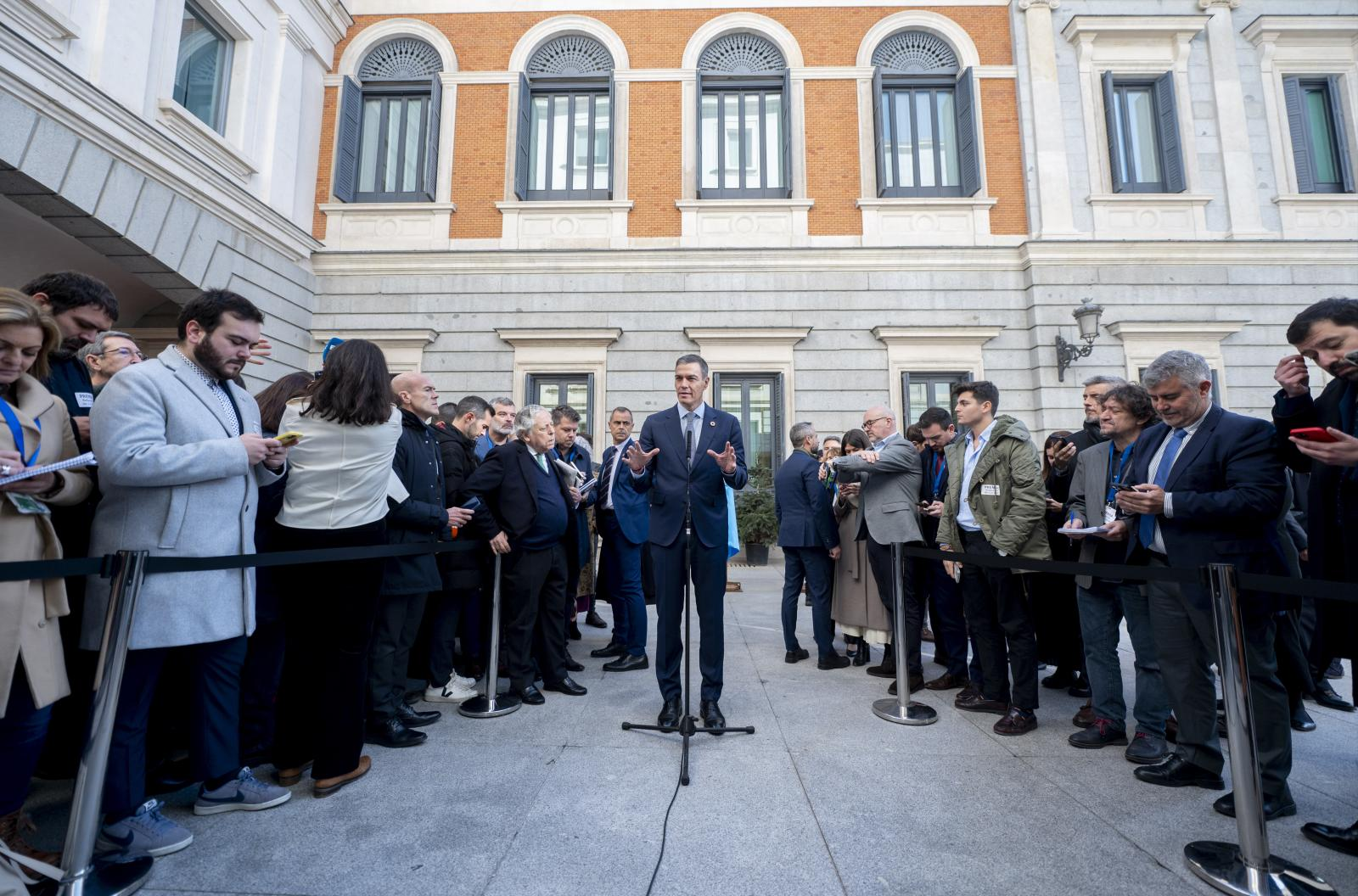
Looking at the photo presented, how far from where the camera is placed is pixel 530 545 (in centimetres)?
427

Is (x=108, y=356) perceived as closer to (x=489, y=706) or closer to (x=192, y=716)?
(x=192, y=716)

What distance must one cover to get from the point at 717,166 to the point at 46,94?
913 cm

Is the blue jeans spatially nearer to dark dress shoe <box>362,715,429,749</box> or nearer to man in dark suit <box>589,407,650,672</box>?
man in dark suit <box>589,407,650,672</box>

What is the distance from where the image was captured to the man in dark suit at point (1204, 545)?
2.68 metres

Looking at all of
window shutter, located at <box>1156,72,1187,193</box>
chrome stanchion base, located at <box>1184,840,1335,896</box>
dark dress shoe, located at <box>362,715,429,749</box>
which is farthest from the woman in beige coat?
window shutter, located at <box>1156,72,1187,193</box>

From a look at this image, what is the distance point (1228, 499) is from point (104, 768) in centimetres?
445

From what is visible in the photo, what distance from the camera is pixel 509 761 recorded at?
3.17 m

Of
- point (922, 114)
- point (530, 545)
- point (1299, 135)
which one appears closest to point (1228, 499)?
point (530, 545)

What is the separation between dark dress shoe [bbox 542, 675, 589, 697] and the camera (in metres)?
4.30

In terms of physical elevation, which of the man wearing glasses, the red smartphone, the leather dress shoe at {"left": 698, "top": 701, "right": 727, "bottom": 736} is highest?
the man wearing glasses

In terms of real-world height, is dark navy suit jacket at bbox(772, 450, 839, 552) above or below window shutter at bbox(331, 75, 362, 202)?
below

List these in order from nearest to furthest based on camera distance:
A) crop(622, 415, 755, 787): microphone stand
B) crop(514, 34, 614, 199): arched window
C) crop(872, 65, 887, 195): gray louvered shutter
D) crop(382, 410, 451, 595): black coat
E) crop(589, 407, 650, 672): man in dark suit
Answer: crop(622, 415, 755, 787): microphone stand → crop(382, 410, 451, 595): black coat → crop(589, 407, 650, 672): man in dark suit → crop(872, 65, 887, 195): gray louvered shutter → crop(514, 34, 614, 199): arched window

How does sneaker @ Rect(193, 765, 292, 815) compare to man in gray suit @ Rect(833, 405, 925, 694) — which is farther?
man in gray suit @ Rect(833, 405, 925, 694)

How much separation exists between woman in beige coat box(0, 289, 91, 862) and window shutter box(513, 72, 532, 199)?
10263 mm
